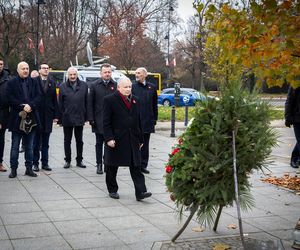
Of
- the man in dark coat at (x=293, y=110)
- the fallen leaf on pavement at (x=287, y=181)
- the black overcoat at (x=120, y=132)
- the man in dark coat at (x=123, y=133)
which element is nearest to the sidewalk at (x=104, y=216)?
the fallen leaf on pavement at (x=287, y=181)

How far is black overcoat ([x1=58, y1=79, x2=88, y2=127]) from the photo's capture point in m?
10.4

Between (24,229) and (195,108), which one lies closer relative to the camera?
(195,108)

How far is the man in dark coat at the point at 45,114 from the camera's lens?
33.5ft

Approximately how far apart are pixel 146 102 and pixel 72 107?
152 cm

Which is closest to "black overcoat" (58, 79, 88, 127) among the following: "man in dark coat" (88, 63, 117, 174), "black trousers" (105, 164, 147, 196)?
"man in dark coat" (88, 63, 117, 174)

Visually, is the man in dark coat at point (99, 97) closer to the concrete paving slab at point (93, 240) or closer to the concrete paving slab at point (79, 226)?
the concrete paving slab at point (79, 226)

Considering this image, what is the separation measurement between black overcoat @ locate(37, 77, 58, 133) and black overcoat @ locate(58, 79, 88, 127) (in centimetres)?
15

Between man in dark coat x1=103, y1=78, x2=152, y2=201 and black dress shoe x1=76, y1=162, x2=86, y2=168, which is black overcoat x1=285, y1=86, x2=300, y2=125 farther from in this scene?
black dress shoe x1=76, y1=162, x2=86, y2=168

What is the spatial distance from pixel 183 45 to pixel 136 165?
57979 mm

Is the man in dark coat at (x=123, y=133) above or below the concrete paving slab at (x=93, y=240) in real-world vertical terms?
above

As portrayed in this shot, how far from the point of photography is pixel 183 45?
2542 inches

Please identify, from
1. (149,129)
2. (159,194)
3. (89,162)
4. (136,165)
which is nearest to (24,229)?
(136,165)

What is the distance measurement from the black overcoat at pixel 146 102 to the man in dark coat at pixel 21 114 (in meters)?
1.87

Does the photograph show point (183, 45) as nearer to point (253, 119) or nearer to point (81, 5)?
point (81, 5)
